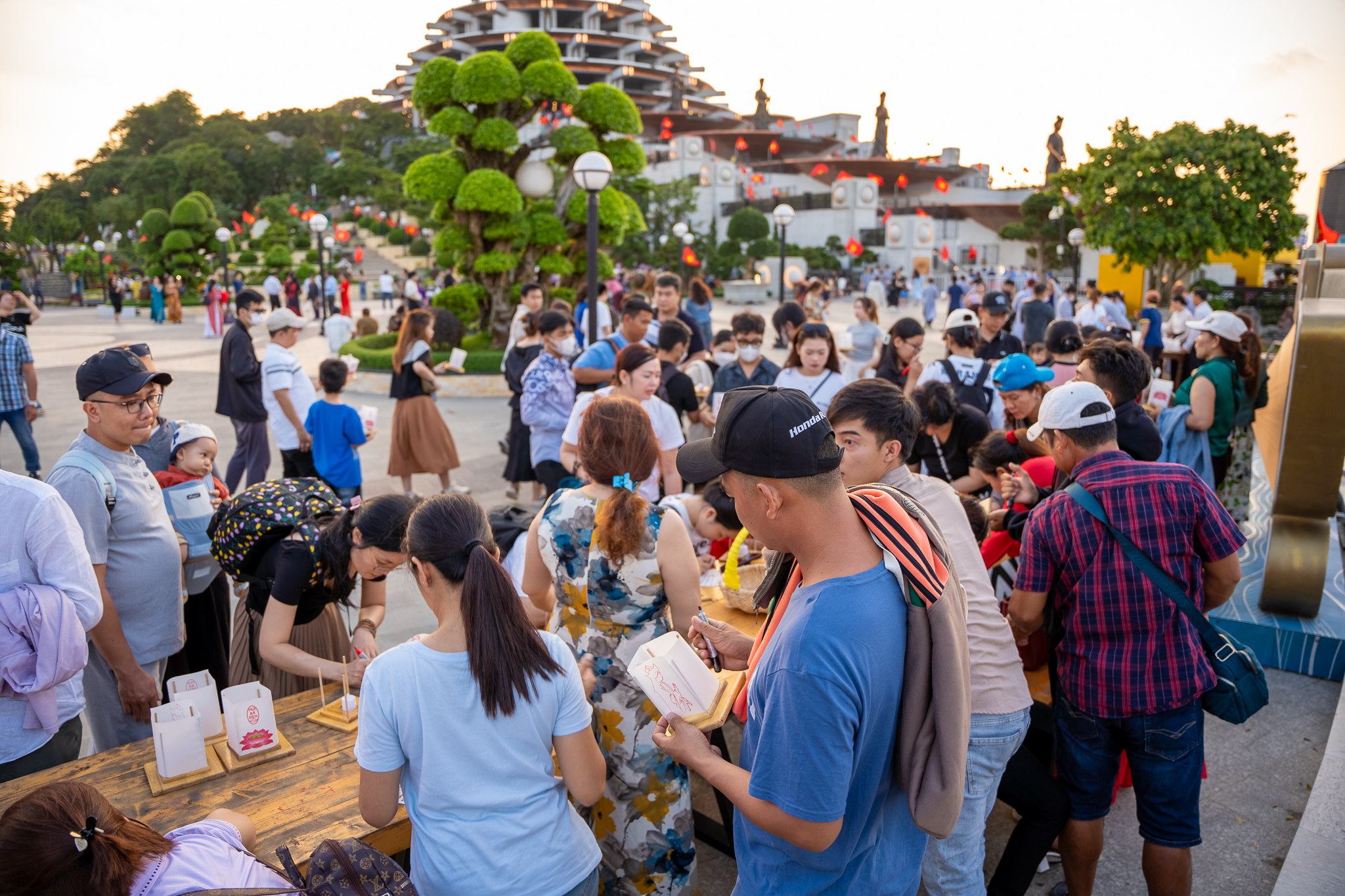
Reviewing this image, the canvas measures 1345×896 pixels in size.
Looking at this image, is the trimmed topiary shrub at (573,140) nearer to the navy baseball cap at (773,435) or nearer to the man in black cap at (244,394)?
the man in black cap at (244,394)

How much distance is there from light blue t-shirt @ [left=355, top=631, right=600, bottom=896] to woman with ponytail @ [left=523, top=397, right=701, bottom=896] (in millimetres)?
571

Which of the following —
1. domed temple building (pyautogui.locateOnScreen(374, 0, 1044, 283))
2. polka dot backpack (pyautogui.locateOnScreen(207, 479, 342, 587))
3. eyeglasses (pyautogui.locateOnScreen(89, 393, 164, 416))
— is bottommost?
polka dot backpack (pyautogui.locateOnScreen(207, 479, 342, 587))

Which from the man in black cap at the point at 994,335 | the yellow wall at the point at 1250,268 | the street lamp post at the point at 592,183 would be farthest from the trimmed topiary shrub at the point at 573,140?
the yellow wall at the point at 1250,268

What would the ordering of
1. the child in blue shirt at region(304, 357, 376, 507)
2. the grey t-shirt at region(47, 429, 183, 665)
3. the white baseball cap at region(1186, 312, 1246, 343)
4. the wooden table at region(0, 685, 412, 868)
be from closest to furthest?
the wooden table at region(0, 685, 412, 868) < the grey t-shirt at region(47, 429, 183, 665) < the white baseball cap at region(1186, 312, 1246, 343) < the child in blue shirt at region(304, 357, 376, 507)

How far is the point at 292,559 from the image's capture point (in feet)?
9.01

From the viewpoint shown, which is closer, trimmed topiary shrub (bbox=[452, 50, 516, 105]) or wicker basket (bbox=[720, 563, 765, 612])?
wicker basket (bbox=[720, 563, 765, 612])

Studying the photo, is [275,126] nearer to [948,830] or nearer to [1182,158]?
[1182,158]

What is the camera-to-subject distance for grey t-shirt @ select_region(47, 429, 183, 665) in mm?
2766

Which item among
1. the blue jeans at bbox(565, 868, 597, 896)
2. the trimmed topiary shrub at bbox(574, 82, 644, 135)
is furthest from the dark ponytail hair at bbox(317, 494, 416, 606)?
the trimmed topiary shrub at bbox(574, 82, 644, 135)

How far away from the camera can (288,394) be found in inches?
242

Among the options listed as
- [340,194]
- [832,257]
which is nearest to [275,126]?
[340,194]

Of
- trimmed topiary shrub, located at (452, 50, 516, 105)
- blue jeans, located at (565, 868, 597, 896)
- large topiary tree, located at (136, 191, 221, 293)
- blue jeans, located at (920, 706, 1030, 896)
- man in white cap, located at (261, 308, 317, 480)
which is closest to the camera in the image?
blue jeans, located at (565, 868, 597, 896)

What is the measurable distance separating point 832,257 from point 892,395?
127 ft

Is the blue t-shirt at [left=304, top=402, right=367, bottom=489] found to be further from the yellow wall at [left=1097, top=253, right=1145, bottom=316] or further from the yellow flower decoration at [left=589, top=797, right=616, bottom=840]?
the yellow wall at [left=1097, top=253, right=1145, bottom=316]
